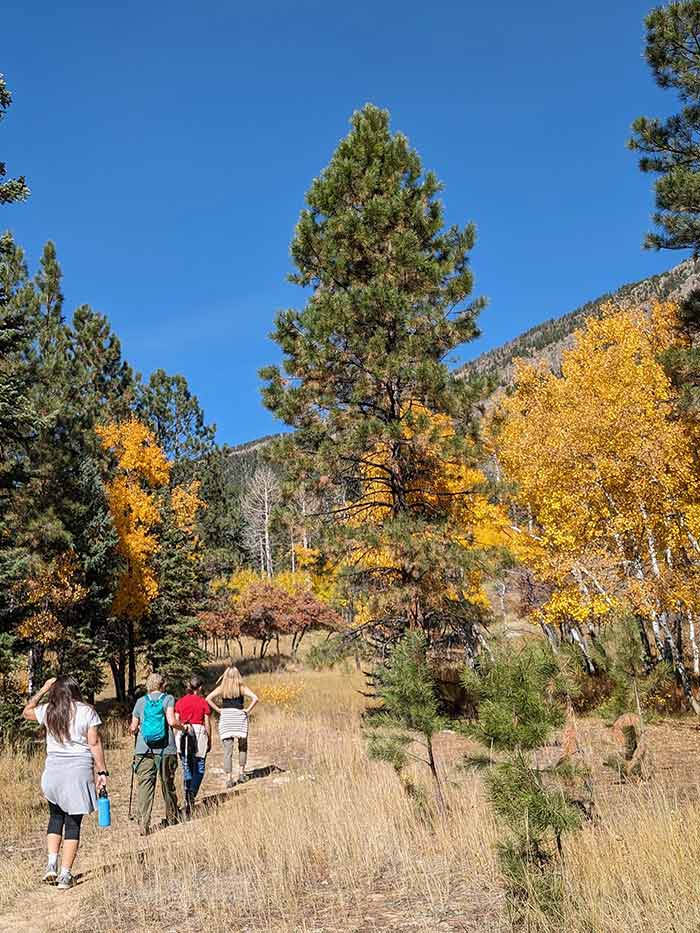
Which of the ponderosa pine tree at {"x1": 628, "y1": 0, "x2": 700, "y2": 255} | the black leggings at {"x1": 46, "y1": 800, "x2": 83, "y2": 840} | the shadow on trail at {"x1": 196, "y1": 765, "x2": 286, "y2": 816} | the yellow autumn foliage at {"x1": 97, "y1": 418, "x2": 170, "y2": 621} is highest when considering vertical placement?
the ponderosa pine tree at {"x1": 628, "y1": 0, "x2": 700, "y2": 255}

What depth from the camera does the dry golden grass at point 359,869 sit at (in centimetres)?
380

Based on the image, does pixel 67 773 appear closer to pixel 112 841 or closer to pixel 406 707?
pixel 112 841

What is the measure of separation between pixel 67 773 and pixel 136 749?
2.25m

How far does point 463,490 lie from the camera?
13.4 meters

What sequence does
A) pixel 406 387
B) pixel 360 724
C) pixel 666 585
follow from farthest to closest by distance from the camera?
1. pixel 360 724
2. pixel 406 387
3. pixel 666 585

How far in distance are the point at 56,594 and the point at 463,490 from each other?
10975 millimetres

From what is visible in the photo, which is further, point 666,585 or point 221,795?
point 666,585

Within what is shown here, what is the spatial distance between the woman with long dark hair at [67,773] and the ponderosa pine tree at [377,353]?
7104 mm

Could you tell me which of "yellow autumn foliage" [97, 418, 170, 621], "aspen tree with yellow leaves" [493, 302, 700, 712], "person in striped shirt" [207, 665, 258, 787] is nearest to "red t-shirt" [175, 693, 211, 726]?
"person in striped shirt" [207, 665, 258, 787]

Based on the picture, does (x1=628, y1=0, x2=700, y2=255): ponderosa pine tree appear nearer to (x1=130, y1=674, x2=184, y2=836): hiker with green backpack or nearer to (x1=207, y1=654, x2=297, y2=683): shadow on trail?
(x1=130, y1=674, x2=184, y2=836): hiker with green backpack

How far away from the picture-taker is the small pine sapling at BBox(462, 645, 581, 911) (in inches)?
150

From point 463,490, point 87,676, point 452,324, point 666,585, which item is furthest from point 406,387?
point 87,676

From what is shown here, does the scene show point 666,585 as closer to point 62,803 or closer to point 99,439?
point 62,803

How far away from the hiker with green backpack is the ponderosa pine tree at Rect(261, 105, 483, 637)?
5.38m
